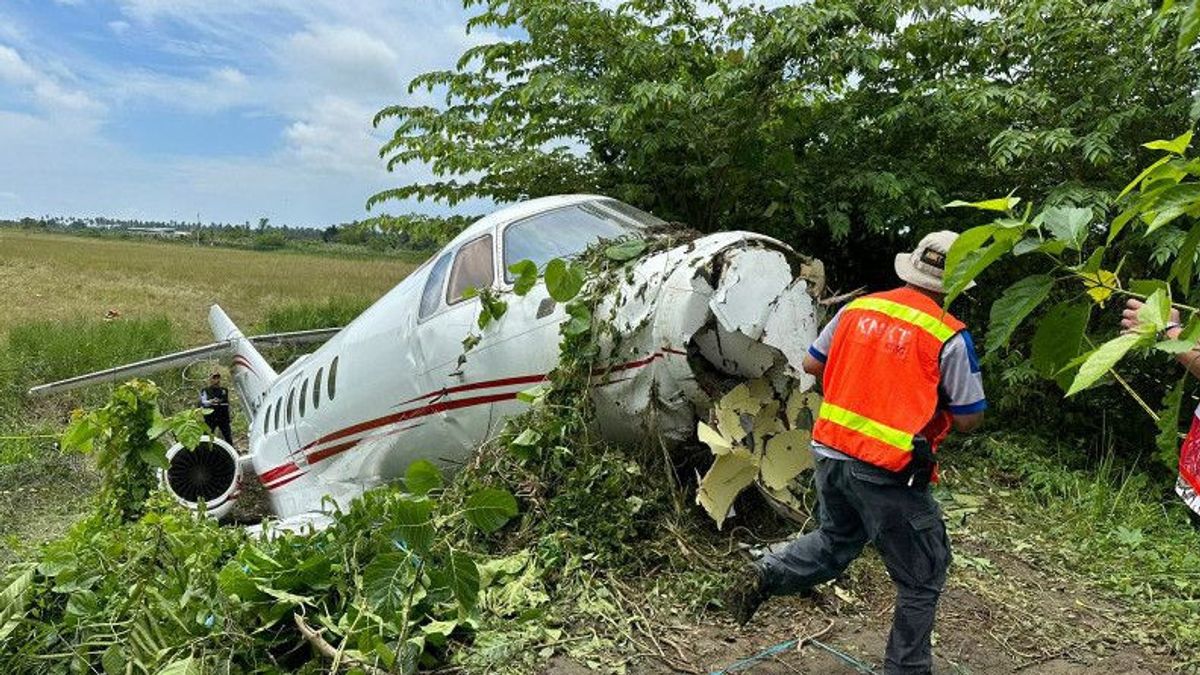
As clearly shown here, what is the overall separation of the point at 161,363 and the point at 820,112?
873 centimetres

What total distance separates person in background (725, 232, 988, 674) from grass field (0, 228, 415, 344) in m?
15.1

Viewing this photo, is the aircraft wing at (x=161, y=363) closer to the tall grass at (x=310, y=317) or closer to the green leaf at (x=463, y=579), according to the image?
the tall grass at (x=310, y=317)

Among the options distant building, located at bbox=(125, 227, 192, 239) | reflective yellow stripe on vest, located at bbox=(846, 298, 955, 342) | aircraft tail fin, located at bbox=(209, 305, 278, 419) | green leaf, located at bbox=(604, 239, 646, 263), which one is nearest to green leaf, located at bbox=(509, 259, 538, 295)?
green leaf, located at bbox=(604, 239, 646, 263)

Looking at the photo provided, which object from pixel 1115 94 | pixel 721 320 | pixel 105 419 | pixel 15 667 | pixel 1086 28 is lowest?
pixel 15 667

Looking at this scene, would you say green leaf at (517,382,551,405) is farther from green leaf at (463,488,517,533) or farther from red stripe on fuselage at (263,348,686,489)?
green leaf at (463,488,517,533)

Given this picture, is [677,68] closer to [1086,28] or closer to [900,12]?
[900,12]

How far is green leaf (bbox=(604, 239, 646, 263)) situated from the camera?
16.3 feet

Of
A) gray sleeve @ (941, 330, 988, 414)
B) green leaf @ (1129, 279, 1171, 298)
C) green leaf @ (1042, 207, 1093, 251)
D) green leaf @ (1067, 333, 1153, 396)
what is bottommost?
gray sleeve @ (941, 330, 988, 414)

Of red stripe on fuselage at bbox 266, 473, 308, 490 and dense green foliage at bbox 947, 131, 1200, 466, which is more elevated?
dense green foliage at bbox 947, 131, 1200, 466

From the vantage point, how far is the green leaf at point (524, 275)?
496cm

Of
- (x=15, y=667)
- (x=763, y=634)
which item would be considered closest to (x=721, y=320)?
(x=763, y=634)

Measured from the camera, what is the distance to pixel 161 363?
36.7 feet

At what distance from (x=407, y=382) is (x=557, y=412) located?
160 cm

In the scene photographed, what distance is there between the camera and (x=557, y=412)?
4855mm
